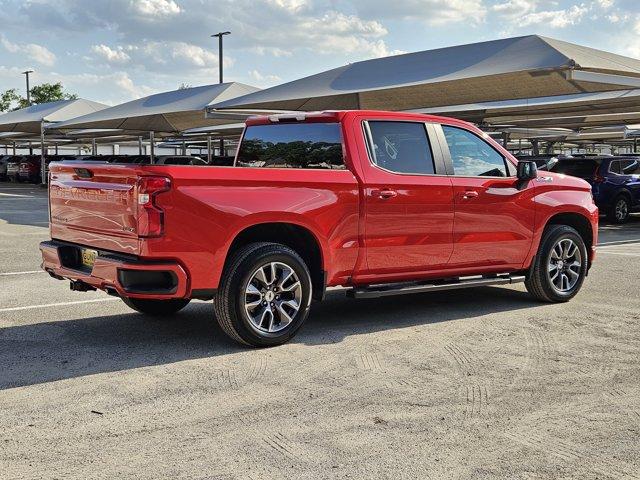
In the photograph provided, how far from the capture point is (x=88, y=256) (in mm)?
5879

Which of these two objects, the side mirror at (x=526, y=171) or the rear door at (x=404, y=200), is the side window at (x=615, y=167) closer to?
the side mirror at (x=526, y=171)

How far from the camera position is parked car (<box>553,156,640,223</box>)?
18.5m

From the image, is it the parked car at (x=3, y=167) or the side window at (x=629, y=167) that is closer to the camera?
the side window at (x=629, y=167)

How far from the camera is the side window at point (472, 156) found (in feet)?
23.1

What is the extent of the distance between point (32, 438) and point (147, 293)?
155 centimetres

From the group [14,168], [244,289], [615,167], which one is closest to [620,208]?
[615,167]

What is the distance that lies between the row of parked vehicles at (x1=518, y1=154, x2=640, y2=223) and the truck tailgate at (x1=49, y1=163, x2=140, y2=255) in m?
14.5

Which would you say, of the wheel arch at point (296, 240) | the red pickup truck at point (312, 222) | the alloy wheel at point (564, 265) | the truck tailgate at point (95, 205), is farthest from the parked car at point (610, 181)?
the truck tailgate at point (95, 205)

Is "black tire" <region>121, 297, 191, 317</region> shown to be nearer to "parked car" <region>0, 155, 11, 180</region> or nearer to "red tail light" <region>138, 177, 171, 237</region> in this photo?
"red tail light" <region>138, 177, 171, 237</region>

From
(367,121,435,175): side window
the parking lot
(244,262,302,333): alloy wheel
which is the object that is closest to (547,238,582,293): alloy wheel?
the parking lot

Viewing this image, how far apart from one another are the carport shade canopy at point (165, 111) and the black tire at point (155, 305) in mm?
17244

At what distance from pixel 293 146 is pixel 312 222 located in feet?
3.56

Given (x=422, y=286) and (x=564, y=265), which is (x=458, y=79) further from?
(x=422, y=286)

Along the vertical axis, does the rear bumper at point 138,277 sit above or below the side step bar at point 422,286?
above
